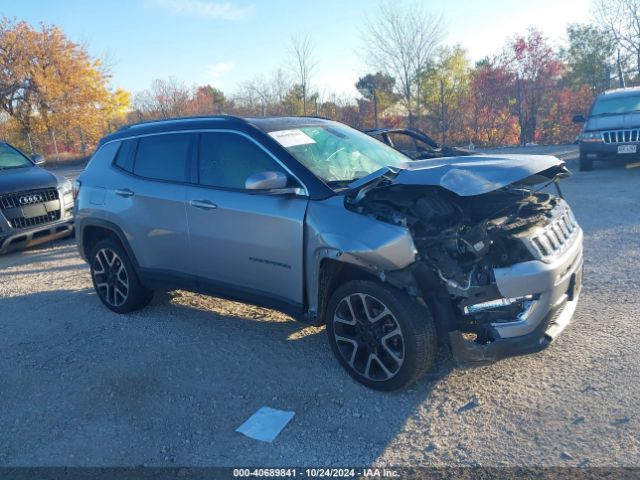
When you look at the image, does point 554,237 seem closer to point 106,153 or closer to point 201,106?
point 106,153

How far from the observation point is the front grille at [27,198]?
7660 mm

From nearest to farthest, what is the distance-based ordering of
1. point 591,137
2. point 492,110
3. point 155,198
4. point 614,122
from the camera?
point 155,198, point 614,122, point 591,137, point 492,110

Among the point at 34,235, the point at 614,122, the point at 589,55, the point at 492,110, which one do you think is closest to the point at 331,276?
the point at 34,235

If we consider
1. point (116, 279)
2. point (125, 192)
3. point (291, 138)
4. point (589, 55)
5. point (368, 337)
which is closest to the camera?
point (368, 337)

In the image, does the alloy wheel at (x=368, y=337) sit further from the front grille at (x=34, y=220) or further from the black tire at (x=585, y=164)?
the black tire at (x=585, y=164)

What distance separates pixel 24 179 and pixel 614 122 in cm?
1192

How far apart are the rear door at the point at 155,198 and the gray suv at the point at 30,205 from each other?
3.73 meters

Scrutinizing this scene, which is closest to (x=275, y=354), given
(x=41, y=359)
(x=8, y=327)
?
(x=41, y=359)

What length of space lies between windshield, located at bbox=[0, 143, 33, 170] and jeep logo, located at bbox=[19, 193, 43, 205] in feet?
3.68

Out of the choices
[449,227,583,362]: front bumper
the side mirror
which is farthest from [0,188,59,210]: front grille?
[449,227,583,362]: front bumper

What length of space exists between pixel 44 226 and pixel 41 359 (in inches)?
175

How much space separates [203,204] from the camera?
417cm

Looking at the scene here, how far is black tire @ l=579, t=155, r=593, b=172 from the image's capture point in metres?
12.1

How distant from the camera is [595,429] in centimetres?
285
